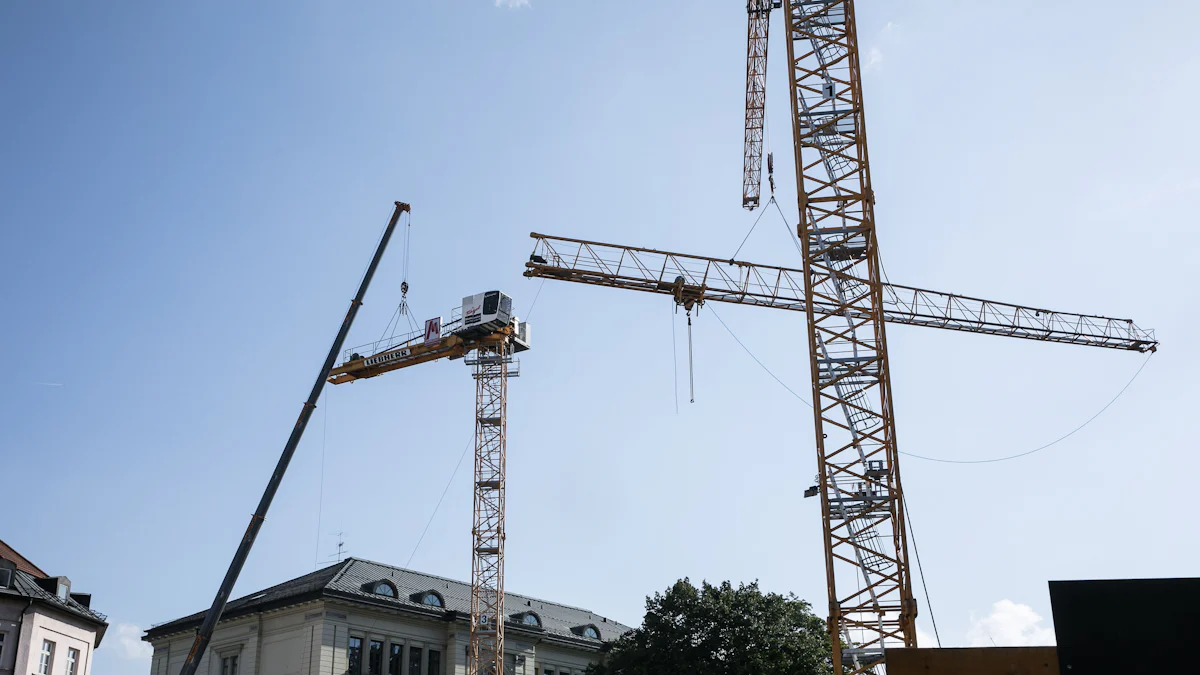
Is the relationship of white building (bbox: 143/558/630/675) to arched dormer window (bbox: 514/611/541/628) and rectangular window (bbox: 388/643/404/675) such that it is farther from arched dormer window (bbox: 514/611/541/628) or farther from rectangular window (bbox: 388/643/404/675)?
arched dormer window (bbox: 514/611/541/628)

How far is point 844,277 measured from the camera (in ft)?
140

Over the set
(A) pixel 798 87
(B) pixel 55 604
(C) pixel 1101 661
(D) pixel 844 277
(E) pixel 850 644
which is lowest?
(C) pixel 1101 661

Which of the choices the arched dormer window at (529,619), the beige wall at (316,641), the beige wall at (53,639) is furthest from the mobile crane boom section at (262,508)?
the arched dormer window at (529,619)

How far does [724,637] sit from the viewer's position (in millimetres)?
56531

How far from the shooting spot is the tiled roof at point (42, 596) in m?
49.7

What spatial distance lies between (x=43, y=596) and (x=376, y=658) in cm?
2209

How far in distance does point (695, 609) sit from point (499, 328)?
92.1 ft

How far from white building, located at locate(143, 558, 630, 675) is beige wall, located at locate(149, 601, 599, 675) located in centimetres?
6

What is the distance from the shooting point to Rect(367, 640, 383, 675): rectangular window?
66938 mm

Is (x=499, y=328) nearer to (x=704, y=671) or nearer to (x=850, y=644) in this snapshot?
(x=704, y=671)

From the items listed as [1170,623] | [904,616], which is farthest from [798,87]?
[1170,623]

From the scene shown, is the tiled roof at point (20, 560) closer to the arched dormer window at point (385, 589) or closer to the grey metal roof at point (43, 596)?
the grey metal roof at point (43, 596)

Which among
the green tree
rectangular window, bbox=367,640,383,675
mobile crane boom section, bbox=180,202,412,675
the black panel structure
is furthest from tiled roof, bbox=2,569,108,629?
the black panel structure

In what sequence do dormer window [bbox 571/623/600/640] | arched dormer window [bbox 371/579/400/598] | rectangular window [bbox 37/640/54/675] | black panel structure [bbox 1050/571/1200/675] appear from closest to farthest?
black panel structure [bbox 1050/571/1200/675], rectangular window [bbox 37/640/54/675], arched dormer window [bbox 371/579/400/598], dormer window [bbox 571/623/600/640]
